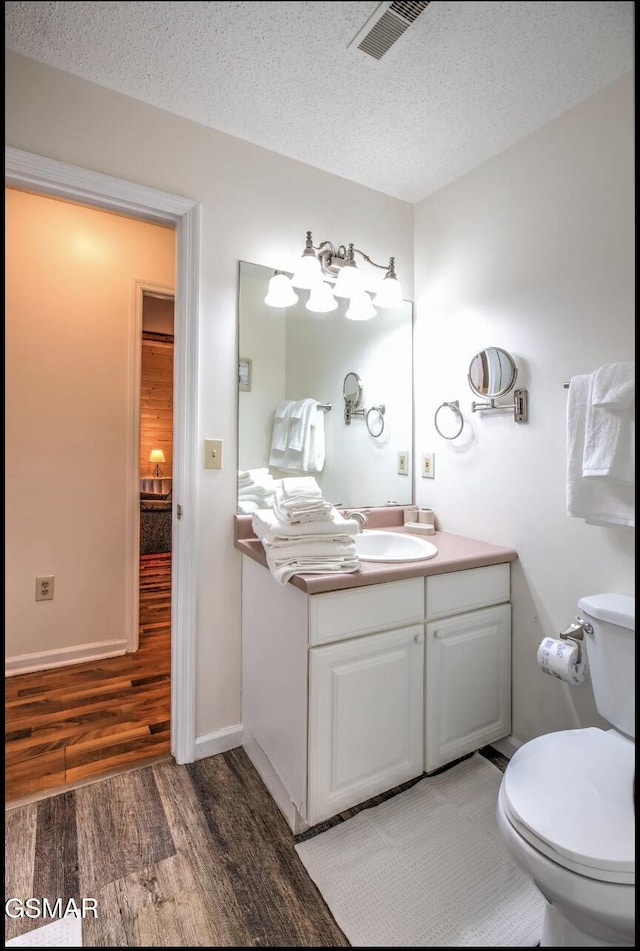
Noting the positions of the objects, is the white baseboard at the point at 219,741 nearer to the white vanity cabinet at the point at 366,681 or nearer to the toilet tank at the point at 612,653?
the white vanity cabinet at the point at 366,681

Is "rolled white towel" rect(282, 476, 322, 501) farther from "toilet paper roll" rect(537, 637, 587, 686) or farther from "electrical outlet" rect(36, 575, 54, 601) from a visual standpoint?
"electrical outlet" rect(36, 575, 54, 601)

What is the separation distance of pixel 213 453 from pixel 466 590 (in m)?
1.03

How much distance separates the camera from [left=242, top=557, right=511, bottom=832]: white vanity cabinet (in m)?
1.30

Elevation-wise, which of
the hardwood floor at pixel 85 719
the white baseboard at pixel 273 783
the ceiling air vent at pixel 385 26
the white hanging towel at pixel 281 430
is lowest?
the hardwood floor at pixel 85 719

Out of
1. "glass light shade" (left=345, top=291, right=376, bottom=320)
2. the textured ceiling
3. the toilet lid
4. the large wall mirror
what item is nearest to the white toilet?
the toilet lid

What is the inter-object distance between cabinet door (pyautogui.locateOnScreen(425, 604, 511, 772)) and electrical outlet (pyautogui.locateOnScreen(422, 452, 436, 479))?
0.65 m

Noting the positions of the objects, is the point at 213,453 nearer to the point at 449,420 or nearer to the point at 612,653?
the point at 449,420

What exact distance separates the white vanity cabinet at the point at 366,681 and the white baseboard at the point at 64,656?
45.9 inches

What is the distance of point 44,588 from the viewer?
2.32m

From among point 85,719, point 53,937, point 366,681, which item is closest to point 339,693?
point 366,681

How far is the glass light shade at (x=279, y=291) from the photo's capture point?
68.9 inches

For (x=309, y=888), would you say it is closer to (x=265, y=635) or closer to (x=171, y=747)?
(x=265, y=635)

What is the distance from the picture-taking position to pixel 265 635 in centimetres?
154

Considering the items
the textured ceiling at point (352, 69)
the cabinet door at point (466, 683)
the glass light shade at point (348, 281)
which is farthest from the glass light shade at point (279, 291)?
the cabinet door at point (466, 683)
